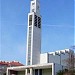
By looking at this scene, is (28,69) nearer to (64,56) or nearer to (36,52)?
(36,52)

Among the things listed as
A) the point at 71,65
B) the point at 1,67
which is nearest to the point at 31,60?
the point at 71,65

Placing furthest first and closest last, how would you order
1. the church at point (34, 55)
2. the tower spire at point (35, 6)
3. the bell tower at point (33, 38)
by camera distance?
1. the tower spire at point (35, 6)
2. the bell tower at point (33, 38)
3. the church at point (34, 55)

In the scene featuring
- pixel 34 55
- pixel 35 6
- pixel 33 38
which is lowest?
pixel 34 55

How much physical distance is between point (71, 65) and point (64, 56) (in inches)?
921

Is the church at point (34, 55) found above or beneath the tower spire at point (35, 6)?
beneath

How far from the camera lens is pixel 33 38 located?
61031 mm

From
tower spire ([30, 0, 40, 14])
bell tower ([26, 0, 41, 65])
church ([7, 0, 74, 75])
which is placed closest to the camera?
church ([7, 0, 74, 75])

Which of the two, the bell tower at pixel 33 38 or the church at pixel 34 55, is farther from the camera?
the bell tower at pixel 33 38

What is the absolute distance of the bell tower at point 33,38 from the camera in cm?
6050

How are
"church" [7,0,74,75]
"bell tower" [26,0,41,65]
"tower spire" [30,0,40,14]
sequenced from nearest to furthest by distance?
"church" [7,0,74,75] < "bell tower" [26,0,41,65] < "tower spire" [30,0,40,14]

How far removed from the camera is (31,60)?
59875 mm

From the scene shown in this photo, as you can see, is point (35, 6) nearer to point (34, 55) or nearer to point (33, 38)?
point (33, 38)

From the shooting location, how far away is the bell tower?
198 ft

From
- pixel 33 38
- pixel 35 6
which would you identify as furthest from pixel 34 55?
pixel 35 6
